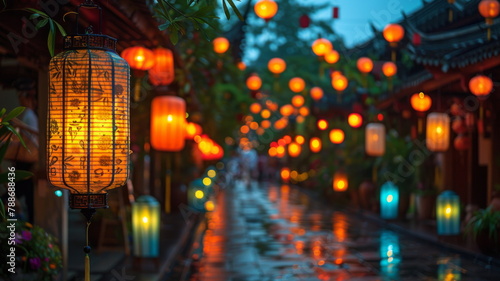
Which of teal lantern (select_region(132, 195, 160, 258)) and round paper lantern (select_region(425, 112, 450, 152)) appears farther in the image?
round paper lantern (select_region(425, 112, 450, 152))

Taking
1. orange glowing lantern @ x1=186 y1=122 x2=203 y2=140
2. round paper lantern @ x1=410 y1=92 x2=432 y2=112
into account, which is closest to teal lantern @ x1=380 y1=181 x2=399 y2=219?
round paper lantern @ x1=410 y1=92 x2=432 y2=112

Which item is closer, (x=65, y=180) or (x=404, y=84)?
(x=65, y=180)

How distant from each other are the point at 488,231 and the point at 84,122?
34.7 feet

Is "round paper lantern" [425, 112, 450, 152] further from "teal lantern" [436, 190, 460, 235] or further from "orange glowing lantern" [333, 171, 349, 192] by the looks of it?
"orange glowing lantern" [333, 171, 349, 192]

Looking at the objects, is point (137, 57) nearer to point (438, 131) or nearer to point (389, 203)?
point (438, 131)

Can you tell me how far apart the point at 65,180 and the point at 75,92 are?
748 mm

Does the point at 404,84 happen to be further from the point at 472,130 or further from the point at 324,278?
the point at 324,278

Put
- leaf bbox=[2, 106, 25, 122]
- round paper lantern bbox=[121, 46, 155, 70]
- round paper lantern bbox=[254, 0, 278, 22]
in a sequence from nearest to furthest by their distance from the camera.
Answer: leaf bbox=[2, 106, 25, 122] → round paper lantern bbox=[121, 46, 155, 70] → round paper lantern bbox=[254, 0, 278, 22]

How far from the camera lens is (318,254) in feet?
49.1

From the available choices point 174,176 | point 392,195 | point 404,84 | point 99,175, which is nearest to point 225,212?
point 174,176

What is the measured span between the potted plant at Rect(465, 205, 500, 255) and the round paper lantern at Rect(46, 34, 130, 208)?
10.1 meters

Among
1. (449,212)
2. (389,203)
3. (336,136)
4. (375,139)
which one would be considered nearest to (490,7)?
(449,212)

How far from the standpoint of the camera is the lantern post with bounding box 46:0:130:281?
5684 mm

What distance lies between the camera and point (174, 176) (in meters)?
25.7
